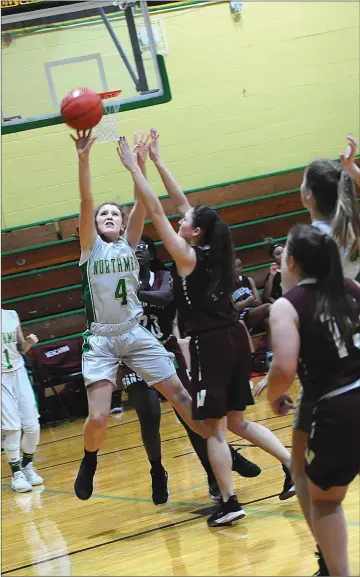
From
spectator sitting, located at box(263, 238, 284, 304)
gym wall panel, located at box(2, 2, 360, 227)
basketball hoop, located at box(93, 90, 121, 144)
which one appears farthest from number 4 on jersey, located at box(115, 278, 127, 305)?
gym wall panel, located at box(2, 2, 360, 227)

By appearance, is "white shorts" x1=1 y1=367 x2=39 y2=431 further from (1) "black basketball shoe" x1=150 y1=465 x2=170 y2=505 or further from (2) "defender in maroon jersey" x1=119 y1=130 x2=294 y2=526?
(2) "defender in maroon jersey" x1=119 y1=130 x2=294 y2=526

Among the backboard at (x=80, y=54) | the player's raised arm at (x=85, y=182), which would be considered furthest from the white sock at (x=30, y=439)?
the player's raised arm at (x=85, y=182)

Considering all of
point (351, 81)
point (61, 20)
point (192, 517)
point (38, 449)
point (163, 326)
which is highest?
point (61, 20)

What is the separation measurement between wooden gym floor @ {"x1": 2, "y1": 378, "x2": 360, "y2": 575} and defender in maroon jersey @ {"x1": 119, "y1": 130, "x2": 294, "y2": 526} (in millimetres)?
262

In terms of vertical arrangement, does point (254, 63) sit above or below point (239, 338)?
above

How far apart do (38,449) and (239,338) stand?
4.46 meters

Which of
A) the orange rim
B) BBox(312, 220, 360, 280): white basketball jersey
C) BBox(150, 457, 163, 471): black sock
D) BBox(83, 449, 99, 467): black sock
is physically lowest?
BBox(150, 457, 163, 471): black sock

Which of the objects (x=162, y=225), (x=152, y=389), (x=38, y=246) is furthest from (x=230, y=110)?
(x=162, y=225)

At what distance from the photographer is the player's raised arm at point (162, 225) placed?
447 cm

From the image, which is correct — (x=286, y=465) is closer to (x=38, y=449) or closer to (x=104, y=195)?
(x=38, y=449)

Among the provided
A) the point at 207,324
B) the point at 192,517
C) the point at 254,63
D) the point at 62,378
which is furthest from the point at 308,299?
the point at 254,63

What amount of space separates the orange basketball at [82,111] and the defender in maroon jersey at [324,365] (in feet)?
7.57

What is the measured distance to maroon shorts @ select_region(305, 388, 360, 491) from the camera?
3.14 m

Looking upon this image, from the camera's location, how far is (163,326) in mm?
5930
